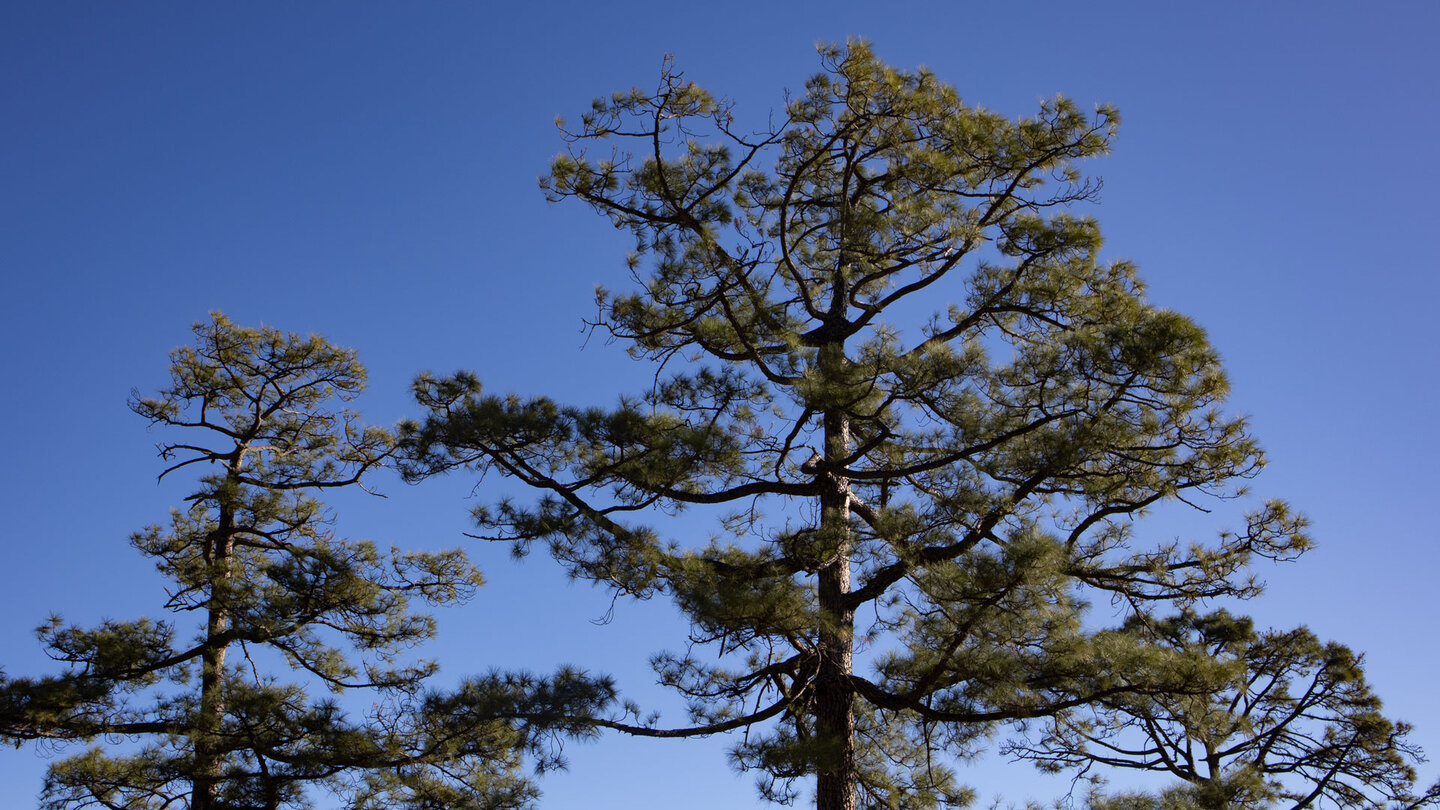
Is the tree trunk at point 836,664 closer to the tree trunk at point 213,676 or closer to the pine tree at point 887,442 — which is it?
the pine tree at point 887,442

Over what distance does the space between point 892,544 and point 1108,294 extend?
239cm

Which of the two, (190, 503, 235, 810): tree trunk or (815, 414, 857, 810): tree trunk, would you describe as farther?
(190, 503, 235, 810): tree trunk

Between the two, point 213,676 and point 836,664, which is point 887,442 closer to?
point 836,664

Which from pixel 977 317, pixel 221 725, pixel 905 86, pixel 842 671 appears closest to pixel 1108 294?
pixel 977 317

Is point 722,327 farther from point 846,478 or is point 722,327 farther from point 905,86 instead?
point 905,86

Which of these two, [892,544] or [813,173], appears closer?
[892,544]

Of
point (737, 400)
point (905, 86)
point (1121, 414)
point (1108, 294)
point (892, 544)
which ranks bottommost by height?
point (892, 544)

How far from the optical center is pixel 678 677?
616 centimetres

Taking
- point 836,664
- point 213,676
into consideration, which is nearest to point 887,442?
point 836,664

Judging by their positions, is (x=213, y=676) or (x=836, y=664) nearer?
(x=836, y=664)

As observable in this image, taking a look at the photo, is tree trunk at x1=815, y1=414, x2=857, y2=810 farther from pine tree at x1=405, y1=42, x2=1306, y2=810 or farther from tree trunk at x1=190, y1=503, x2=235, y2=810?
tree trunk at x1=190, y1=503, x2=235, y2=810

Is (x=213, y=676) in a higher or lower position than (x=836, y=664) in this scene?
higher

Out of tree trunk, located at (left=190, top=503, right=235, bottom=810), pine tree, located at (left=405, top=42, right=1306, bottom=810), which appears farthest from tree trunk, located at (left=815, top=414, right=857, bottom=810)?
tree trunk, located at (left=190, top=503, right=235, bottom=810)

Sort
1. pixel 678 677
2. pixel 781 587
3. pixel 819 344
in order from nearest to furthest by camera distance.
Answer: pixel 781 587 → pixel 678 677 → pixel 819 344
